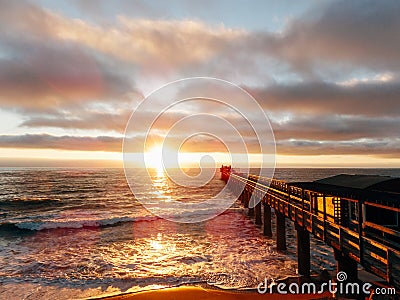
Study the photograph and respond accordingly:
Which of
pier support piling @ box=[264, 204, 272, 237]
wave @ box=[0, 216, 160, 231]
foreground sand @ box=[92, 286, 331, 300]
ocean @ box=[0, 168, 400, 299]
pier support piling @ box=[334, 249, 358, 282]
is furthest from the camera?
wave @ box=[0, 216, 160, 231]

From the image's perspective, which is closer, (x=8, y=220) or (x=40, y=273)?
(x=40, y=273)

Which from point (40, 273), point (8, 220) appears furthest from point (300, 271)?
point (8, 220)

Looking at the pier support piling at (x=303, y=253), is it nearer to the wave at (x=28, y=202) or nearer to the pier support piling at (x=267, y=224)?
the pier support piling at (x=267, y=224)

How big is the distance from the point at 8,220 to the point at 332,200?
3859 cm

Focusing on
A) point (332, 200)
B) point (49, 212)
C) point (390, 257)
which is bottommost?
point (49, 212)

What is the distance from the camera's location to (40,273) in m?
16.5

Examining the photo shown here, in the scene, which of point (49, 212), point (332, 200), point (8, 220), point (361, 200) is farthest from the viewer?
point (49, 212)

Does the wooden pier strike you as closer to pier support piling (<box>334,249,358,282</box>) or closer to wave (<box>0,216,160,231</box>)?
pier support piling (<box>334,249,358,282</box>)

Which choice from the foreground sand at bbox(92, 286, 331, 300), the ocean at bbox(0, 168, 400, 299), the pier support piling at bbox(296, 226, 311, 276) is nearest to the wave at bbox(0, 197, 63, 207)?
the ocean at bbox(0, 168, 400, 299)

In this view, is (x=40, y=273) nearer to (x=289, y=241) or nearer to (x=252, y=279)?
(x=252, y=279)

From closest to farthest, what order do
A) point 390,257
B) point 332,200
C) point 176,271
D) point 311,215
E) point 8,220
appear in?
point 390,257
point 332,200
point 311,215
point 176,271
point 8,220

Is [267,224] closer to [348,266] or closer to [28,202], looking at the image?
[348,266]

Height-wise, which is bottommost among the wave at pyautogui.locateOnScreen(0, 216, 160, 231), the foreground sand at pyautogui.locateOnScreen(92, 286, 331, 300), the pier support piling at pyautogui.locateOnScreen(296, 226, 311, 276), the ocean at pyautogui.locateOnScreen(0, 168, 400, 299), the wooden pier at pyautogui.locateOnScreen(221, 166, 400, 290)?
the wave at pyautogui.locateOnScreen(0, 216, 160, 231)

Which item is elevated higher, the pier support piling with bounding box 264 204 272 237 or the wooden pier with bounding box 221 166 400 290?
the wooden pier with bounding box 221 166 400 290
